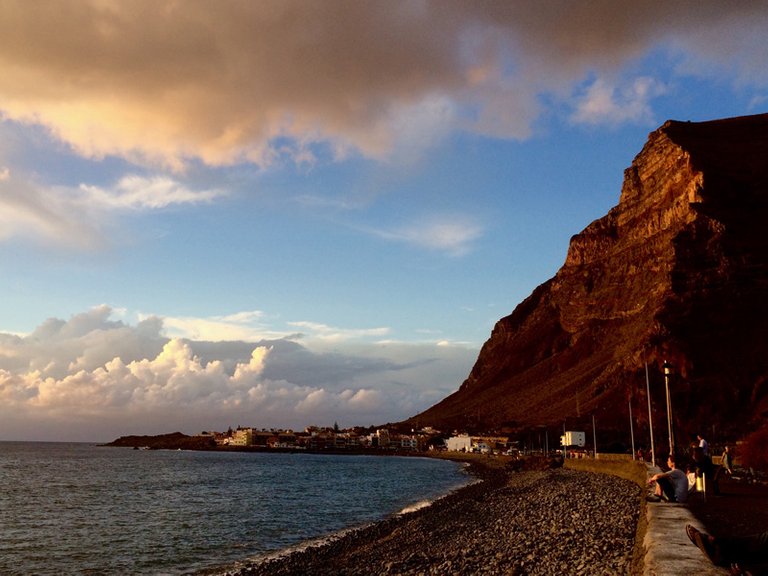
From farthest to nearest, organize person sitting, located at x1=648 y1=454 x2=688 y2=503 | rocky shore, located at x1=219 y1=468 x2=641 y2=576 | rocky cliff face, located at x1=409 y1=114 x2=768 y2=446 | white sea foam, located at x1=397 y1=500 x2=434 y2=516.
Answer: rocky cliff face, located at x1=409 y1=114 x2=768 y2=446, white sea foam, located at x1=397 y1=500 x2=434 y2=516, person sitting, located at x1=648 y1=454 x2=688 y2=503, rocky shore, located at x1=219 y1=468 x2=641 y2=576

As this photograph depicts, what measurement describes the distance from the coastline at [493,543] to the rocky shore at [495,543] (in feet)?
0.12

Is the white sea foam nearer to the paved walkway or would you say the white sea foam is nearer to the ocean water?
the ocean water

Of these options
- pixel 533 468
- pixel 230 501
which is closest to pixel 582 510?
pixel 230 501

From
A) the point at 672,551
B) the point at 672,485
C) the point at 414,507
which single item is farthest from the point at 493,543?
the point at 414,507

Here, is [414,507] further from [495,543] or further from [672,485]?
[672,485]

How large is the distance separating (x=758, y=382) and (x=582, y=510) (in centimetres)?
11690

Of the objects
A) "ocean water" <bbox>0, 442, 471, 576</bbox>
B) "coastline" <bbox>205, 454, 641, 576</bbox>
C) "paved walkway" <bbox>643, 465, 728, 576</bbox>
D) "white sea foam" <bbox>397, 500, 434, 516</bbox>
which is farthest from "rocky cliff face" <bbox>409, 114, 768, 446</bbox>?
"paved walkway" <bbox>643, 465, 728, 576</bbox>

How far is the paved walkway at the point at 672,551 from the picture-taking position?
409 inches

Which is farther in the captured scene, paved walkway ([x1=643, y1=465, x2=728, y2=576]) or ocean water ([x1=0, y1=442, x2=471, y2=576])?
ocean water ([x1=0, y1=442, x2=471, y2=576])

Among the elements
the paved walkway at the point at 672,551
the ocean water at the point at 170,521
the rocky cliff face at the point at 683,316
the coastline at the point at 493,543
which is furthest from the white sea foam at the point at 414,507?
the rocky cliff face at the point at 683,316

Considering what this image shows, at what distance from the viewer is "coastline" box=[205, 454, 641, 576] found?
18938 mm

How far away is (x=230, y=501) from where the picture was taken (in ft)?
213

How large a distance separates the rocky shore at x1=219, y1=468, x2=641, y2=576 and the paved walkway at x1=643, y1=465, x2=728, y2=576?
1007mm

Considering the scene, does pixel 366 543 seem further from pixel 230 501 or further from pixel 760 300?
pixel 760 300
